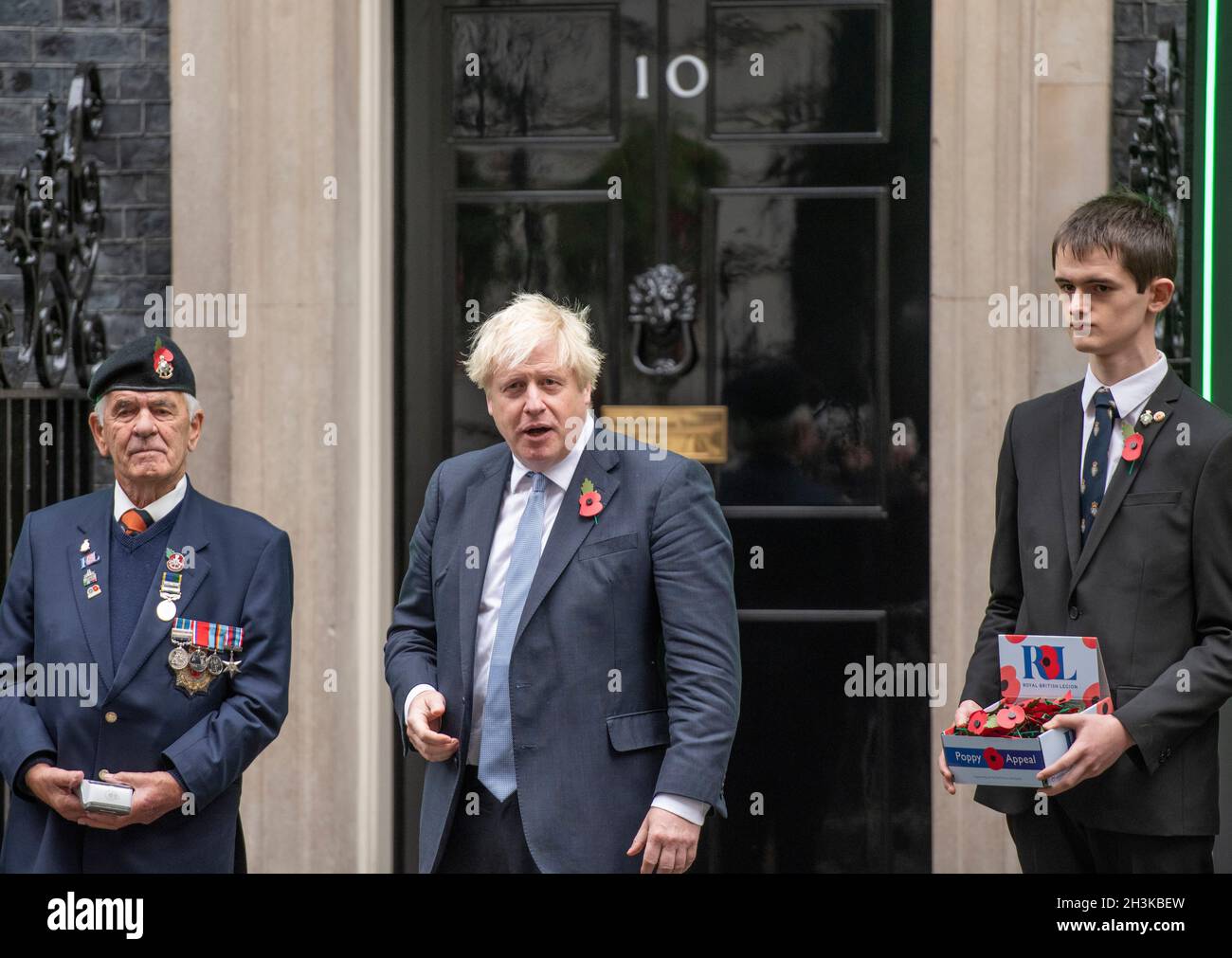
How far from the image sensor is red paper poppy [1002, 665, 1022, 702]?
143 inches

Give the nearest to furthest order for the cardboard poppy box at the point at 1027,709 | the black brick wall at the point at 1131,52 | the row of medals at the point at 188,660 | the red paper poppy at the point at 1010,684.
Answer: the cardboard poppy box at the point at 1027,709 < the red paper poppy at the point at 1010,684 < the row of medals at the point at 188,660 < the black brick wall at the point at 1131,52

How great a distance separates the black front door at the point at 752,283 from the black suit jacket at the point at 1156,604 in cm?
209

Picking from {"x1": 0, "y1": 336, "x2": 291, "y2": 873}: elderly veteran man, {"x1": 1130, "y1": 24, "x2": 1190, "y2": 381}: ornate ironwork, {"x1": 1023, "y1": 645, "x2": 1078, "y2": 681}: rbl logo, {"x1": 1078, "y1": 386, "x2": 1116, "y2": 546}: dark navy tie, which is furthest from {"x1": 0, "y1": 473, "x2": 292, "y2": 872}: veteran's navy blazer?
{"x1": 1130, "y1": 24, "x2": 1190, "y2": 381}: ornate ironwork

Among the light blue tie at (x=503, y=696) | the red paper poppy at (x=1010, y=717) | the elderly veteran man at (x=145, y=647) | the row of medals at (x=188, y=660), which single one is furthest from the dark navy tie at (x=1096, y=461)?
the row of medals at (x=188, y=660)

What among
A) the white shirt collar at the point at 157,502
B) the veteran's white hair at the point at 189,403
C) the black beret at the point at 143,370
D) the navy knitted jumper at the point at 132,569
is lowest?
the navy knitted jumper at the point at 132,569

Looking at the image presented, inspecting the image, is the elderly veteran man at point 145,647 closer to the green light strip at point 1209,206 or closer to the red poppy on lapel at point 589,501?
the red poppy on lapel at point 589,501

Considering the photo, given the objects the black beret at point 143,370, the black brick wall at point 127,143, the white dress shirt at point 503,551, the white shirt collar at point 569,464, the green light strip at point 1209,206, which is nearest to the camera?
the white dress shirt at point 503,551

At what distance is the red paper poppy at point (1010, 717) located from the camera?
3.54 m

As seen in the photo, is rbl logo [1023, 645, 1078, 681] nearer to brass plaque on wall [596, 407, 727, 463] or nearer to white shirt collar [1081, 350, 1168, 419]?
white shirt collar [1081, 350, 1168, 419]

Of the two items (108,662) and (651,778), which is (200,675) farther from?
(651,778)

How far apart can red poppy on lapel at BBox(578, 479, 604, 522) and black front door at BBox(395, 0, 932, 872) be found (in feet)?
6.98

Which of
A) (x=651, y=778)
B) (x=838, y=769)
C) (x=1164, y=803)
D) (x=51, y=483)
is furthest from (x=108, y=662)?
(x=838, y=769)

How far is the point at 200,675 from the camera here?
397cm

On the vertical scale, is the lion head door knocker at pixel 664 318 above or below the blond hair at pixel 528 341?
above
